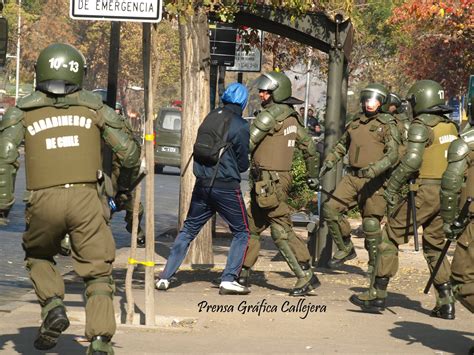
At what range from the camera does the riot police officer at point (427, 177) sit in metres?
10.5

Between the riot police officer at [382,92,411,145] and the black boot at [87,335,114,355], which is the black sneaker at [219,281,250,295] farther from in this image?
the black boot at [87,335,114,355]

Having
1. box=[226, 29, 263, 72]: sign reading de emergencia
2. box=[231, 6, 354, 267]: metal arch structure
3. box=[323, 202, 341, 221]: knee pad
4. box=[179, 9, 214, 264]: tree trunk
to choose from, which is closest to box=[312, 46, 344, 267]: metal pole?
box=[231, 6, 354, 267]: metal arch structure

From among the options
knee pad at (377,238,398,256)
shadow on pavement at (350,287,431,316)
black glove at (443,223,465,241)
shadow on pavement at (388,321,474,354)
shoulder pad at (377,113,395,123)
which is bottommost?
shadow on pavement at (350,287,431,316)

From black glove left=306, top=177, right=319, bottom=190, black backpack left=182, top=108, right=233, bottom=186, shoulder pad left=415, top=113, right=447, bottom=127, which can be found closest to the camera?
shoulder pad left=415, top=113, right=447, bottom=127

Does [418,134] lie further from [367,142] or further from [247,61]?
[247,61]

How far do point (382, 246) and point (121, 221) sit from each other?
9.45m

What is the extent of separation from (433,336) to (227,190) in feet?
8.49

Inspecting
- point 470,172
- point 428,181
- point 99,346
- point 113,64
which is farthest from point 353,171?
point 99,346

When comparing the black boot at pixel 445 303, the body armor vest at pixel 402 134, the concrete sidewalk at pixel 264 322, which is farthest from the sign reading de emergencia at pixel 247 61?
the black boot at pixel 445 303

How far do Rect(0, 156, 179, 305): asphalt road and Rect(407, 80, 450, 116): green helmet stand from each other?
3575 millimetres

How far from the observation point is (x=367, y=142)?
39.5ft

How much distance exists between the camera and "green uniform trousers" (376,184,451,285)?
10.7m

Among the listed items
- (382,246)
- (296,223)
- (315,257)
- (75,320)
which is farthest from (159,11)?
(296,223)

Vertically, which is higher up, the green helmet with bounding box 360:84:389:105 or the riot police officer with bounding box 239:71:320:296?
the green helmet with bounding box 360:84:389:105
